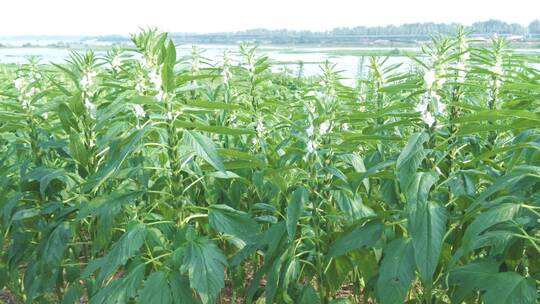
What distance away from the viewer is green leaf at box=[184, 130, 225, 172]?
2.39 metres

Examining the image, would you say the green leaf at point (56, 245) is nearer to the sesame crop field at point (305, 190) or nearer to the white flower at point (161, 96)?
the sesame crop field at point (305, 190)

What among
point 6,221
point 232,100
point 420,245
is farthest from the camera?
point 232,100

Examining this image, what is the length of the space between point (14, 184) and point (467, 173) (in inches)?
121

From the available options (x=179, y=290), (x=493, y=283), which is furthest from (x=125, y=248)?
(x=493, y=283)

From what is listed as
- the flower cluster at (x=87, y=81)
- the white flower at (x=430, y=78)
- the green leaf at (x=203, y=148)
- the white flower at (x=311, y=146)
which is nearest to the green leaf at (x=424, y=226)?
the white flower at (x=430, y=78)

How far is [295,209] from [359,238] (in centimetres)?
33

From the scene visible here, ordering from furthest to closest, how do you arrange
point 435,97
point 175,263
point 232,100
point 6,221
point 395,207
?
point 232,100 < point 6,221 < point 395,207 < point 175,263 < point 435,97

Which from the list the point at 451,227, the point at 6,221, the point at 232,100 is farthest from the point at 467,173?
the point at 6,221

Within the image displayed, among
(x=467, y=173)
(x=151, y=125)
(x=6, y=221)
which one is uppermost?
(x=151, y=125)

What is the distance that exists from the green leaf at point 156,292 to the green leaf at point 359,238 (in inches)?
31.2

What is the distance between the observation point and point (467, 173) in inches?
101

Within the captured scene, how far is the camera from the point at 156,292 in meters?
2.51

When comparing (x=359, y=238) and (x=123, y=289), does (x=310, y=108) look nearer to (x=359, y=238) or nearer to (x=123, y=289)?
(x=359, y=238)

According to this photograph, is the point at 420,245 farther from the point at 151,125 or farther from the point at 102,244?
the point at 102,244
